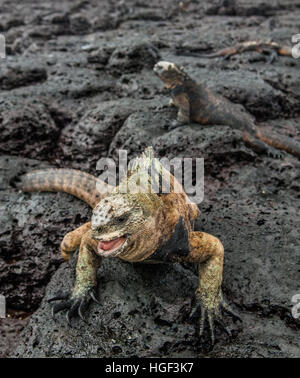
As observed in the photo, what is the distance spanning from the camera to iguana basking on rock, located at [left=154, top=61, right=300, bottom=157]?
5027 mm

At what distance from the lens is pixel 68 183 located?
12.6 feet

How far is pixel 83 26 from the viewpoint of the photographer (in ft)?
34.8

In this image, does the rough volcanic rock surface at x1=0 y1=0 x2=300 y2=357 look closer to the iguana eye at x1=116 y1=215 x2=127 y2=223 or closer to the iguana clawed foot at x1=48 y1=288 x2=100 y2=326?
the iguana clawed foot at x1=48 y1=288 x2=100 y2=326

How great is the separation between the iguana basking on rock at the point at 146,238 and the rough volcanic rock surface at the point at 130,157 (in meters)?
0.14

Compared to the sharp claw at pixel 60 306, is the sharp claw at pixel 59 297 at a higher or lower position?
lower

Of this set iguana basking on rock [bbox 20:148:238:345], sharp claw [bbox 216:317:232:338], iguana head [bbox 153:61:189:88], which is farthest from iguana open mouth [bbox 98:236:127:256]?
iguana head [bbox 153:61:189:88]

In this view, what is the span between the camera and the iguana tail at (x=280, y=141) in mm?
5094

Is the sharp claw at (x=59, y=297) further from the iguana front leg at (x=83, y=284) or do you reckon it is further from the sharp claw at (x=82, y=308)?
the sharp claw at (x=82, y=308)

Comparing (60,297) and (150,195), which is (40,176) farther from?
(150,195)

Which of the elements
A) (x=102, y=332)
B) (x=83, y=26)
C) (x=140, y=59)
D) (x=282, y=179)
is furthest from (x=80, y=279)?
(x=83, y=26)

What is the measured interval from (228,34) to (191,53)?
2.10m

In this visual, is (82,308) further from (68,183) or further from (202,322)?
(68,183)

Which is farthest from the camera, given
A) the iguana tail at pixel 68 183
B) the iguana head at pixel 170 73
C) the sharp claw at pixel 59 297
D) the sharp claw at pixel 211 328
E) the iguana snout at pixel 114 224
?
the iguana head at pixel 170 73

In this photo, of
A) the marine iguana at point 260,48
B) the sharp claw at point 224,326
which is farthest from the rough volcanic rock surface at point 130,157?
the marine iguana at point 260,48
